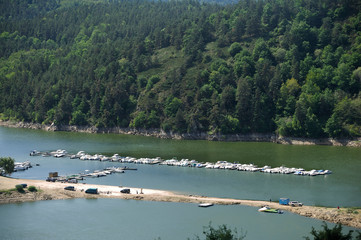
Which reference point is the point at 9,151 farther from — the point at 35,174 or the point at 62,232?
the point at 62,232

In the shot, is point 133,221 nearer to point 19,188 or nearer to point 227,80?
point 19,188

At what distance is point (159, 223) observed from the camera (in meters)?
71.2

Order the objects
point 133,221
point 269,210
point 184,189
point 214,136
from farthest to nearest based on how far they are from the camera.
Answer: point 214,136 → point 184,189 → point 269,210 → point 133,221

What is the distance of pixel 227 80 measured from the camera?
15238 centimetres

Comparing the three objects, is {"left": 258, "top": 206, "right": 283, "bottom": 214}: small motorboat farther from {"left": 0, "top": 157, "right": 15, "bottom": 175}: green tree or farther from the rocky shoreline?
the rocky shoreline

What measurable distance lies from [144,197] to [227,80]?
75.5m

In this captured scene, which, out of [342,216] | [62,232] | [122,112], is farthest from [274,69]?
[62,232]

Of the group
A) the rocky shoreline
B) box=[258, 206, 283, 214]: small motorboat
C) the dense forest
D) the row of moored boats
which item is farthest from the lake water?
the dense forest

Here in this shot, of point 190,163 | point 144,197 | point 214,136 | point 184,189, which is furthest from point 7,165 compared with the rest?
point 214,136

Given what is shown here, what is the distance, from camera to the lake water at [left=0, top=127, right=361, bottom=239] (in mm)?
69125

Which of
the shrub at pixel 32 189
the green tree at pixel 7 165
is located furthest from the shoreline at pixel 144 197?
the green tree at pixel 7 165

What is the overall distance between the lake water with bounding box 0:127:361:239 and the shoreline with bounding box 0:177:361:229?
1.74 metres

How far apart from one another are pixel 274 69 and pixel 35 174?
7558 centimetres

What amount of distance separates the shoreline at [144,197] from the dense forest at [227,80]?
182ft
